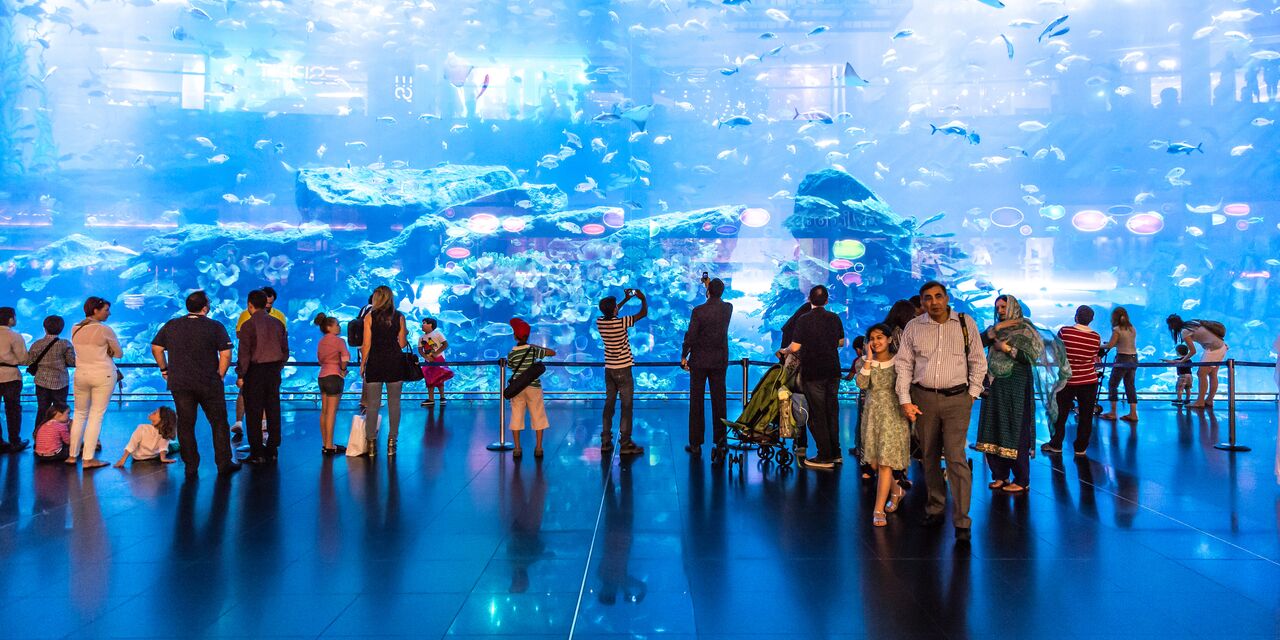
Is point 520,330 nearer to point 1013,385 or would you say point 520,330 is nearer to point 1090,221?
point 1013,385

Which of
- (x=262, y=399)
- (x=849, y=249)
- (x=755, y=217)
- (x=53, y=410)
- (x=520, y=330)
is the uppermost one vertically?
(x=755, y=217)

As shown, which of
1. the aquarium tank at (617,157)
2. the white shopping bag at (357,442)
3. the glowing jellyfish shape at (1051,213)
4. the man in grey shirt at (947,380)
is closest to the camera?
the man in grey shirt at (947,380)

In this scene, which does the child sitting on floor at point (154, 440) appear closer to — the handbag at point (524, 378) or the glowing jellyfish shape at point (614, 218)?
the handbag at point (524, 378)

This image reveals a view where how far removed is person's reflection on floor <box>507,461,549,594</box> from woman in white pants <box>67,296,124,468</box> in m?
3.52

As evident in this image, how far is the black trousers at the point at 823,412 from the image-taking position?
7.10 m

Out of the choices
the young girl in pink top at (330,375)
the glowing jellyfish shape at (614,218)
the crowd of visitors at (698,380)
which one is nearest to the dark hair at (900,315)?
the crowd of visitors at (698,380)

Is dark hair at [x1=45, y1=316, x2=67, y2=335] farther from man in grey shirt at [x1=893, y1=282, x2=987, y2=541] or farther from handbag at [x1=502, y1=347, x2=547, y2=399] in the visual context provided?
man in grey shirt at [x1=893, y1=282, x2=987, y2=541]

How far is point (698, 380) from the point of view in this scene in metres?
7.55

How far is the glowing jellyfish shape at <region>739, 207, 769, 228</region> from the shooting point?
78.6 feet

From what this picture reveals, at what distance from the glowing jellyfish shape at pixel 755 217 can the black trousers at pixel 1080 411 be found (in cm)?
1630

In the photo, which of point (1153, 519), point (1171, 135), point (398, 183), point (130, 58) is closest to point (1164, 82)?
point (1171, 135)

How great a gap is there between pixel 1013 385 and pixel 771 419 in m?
2.09

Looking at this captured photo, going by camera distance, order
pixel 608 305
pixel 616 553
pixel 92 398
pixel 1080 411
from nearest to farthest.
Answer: pixel 616 553 → pixel 92 398 → pixel 608 305 → pixel 1080 411

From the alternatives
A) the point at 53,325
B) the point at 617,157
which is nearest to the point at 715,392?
the point at 53,325
